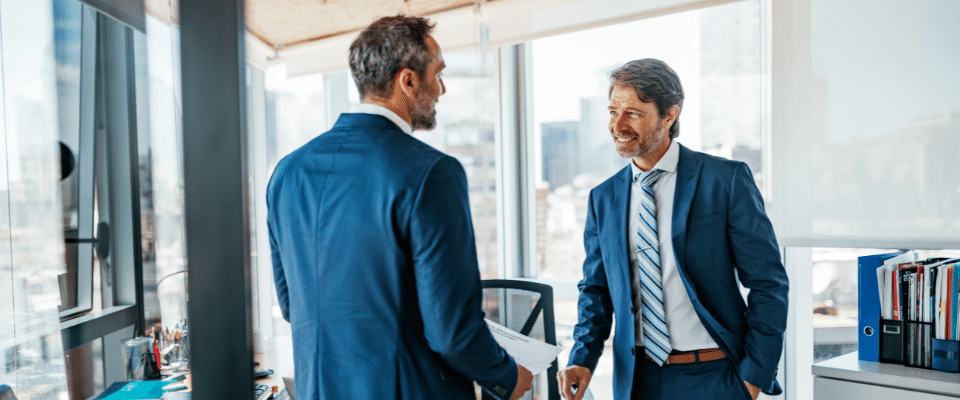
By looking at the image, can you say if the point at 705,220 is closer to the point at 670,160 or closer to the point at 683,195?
the point at 683,195

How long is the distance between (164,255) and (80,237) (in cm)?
34

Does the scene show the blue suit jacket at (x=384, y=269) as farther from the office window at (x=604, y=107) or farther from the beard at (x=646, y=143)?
the office window at (x=604, y=107)

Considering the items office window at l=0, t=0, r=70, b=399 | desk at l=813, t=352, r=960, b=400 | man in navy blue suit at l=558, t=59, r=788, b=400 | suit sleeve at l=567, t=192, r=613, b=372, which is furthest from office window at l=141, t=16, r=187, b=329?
desk at l=813, t=352, r=960, b=400

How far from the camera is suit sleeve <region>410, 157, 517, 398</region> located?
3.28 feet

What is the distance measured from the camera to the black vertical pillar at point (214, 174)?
16.4 inches

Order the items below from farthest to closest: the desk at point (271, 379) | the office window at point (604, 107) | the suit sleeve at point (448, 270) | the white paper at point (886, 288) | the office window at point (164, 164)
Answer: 1. the office window at point (604, 107)
2. the office window at point (164, 164)
3. the white paper at point (886, 288)
4. the desk at point (271, 379)
5. the suit sleeve at point (448, 270)

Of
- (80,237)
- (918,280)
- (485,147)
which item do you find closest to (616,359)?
(918,280)

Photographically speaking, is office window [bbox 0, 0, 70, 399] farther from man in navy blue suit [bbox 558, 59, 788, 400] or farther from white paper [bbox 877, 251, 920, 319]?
white paper [bbox 877, 251, 920, 319]

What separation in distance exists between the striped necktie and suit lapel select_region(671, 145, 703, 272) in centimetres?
6

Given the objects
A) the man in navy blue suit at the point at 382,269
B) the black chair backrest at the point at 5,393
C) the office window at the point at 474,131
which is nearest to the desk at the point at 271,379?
the black chair backrest at the point at 5,393

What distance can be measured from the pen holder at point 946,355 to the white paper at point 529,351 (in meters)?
1.38

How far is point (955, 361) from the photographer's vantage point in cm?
183

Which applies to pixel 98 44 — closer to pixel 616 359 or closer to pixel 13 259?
pixel 13 259

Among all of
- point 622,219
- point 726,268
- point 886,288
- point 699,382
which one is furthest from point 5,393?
point 886,288
